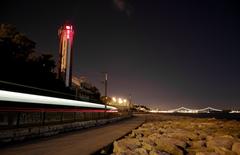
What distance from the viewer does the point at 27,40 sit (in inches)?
1902

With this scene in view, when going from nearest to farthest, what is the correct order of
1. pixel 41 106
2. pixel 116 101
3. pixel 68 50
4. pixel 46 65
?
pixel 41 106, pixel 46 65, pixel 68 50, pixel 116 101

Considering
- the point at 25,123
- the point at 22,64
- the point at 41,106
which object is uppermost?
the point at 22,64

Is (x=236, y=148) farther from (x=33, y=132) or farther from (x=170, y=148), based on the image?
(x=33, y=132)

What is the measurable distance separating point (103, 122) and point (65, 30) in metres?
54.1

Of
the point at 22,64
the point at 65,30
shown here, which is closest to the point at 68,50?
the point at 65,30

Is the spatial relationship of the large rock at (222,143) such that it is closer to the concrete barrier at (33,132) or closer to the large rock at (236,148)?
the large rock at (236,148)

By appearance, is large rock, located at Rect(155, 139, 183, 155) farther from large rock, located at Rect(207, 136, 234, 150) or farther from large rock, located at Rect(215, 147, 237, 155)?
large rock, located at Rect(207, 136, 234, 150)

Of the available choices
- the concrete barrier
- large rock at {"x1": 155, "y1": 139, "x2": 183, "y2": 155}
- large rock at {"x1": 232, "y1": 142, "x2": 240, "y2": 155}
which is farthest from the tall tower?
large rock at {"x1": 232, "y1": 142, "x2": 240, "y2": 155}

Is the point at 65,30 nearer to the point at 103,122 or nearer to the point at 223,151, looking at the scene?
the point at 103,122

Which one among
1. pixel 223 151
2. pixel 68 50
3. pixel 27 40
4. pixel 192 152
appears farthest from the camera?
pixel 68 50

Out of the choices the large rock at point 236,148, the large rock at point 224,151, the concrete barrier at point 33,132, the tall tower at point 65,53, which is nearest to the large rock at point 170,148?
the large rock at point 224,151

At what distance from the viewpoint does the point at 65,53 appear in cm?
7800

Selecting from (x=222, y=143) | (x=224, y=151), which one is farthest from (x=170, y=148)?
(x=222, y=143)

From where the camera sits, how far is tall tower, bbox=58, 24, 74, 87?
73.8 m
